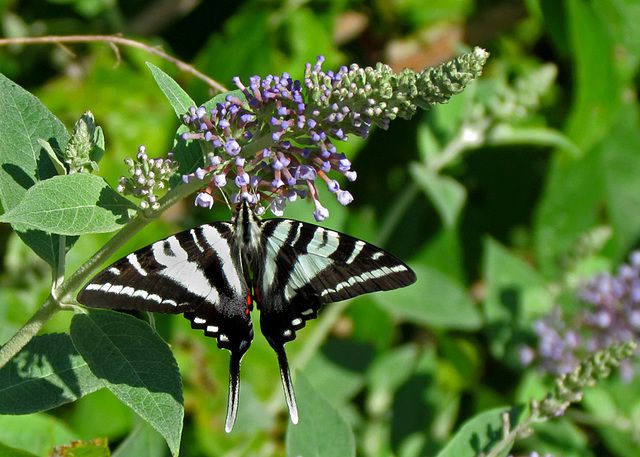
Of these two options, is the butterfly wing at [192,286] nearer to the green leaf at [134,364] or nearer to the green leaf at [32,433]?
the green leaf at [134,364]

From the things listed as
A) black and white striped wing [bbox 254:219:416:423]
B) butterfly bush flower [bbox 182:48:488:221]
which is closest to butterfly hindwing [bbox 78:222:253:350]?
black and white striped wing [bbox 254:219:416:423]

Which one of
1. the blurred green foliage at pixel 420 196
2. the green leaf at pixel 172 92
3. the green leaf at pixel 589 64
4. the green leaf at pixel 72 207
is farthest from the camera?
the green leaf at pixel 589 64

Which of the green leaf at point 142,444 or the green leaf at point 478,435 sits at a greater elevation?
the green leaf at point 142,444

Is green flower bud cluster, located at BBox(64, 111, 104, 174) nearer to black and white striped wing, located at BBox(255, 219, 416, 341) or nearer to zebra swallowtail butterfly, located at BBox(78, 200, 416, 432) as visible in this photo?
zebra swallowtail butterfly, located at BBox(78, 200, 416, 432)

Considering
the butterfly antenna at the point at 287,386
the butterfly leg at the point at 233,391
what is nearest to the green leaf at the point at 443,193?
the butterfly antenna at the point at 287,386

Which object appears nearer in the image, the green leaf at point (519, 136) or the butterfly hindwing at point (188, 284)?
the butterfly hindwing at point (188, 284)
